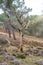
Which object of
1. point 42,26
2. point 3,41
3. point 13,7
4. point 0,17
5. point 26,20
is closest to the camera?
point 13,7

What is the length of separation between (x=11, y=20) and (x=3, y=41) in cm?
767

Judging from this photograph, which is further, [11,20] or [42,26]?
[42,26]

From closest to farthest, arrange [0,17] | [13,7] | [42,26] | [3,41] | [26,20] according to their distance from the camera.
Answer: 1. [13,7]
2. [26,20]
3. [3,41]
4. [0,17]
5. [42,26]

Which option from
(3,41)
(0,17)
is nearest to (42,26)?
(0,17)

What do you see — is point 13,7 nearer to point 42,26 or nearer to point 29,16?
point 29,16

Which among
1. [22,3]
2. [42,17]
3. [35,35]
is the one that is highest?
[22,3]

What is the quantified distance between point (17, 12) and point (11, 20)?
6.96 feet

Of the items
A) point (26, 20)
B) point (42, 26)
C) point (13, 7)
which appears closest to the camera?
point (13, 7)

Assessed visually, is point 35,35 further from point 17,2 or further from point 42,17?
point 17,2

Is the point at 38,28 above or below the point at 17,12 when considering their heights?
below

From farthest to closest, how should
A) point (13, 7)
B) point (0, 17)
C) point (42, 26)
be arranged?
point (42, 26), point (0, 17), point (13, 7)

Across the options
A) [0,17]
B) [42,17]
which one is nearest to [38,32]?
[42,17]

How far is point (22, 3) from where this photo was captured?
2436 centimetres

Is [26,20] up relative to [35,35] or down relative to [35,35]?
up
